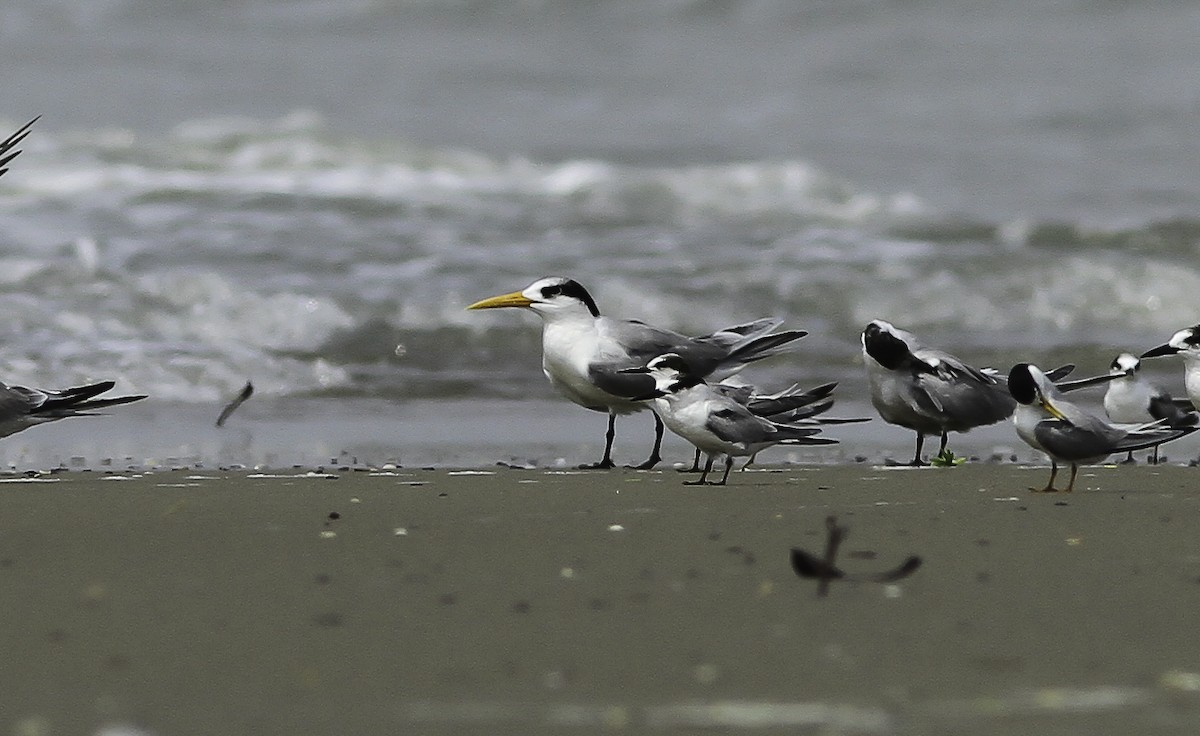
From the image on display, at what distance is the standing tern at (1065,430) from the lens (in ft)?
16.8

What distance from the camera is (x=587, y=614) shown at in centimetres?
312

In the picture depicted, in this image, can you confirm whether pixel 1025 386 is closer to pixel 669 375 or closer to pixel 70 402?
pixel 669 375

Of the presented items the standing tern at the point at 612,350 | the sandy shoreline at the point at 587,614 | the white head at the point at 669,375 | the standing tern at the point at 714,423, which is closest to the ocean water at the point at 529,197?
the standing tern at the point at 612,350

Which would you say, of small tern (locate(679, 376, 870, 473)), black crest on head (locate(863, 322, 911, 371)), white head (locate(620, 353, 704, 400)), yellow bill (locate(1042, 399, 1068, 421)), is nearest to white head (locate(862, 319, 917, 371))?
black crest on head (locate(863, 322, 911, 371))

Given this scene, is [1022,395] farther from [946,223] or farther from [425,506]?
[946,223]

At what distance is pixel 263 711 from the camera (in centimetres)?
247

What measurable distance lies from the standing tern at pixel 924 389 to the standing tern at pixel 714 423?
67 cm

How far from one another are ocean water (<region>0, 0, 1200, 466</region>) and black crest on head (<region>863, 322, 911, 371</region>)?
0.46 m

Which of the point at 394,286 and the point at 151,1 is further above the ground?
the point at 151,1

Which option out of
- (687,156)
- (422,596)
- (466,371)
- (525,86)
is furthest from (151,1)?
(422,596)

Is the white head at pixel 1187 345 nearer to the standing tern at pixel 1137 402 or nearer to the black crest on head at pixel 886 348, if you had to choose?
the standing tern at pixel 1137 402

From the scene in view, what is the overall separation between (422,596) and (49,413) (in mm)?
2691

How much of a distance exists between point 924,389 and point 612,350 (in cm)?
107

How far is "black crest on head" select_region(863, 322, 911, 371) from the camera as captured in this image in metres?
6.19
